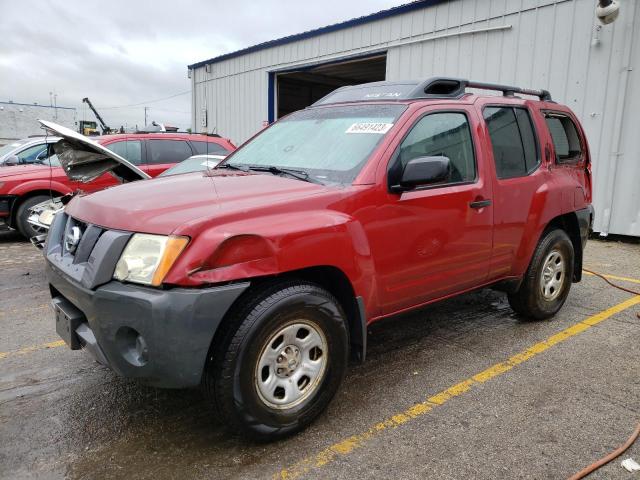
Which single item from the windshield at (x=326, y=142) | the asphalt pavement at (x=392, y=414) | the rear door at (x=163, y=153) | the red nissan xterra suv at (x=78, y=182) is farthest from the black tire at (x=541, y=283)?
the rear door at (x=163, y=153)

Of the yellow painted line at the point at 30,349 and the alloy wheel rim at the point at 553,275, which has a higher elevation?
the alloy wheel rim at the point at 553,275

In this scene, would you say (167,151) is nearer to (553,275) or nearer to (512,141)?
(512,141)

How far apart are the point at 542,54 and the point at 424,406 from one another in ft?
26.9

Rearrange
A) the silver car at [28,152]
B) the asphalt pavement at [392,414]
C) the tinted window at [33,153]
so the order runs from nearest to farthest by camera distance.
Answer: the asphalt pavement at [392,414], the silver car at [28,152], the tinted window at [33,153]

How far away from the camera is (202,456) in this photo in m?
2.55

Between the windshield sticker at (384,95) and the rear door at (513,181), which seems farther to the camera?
the rear door at (513,181)

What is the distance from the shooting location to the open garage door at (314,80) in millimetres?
15657

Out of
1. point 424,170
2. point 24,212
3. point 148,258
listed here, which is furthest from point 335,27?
point 148,258

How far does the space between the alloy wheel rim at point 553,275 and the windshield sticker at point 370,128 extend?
2128 millimetres

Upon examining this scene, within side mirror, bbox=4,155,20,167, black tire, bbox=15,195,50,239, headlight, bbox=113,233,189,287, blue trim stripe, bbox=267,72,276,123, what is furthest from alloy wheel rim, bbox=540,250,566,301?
blue trim stripe, bbox=267,72,276,123

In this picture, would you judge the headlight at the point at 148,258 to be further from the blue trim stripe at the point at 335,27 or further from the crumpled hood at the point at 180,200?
the blue trim stripe at the point at 335,27

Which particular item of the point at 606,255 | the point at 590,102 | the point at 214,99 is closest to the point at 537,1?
the point at 590,102

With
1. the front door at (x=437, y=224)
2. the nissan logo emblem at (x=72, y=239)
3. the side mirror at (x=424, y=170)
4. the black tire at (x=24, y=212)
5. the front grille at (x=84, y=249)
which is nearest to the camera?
the front grille at (x=84, y=249)

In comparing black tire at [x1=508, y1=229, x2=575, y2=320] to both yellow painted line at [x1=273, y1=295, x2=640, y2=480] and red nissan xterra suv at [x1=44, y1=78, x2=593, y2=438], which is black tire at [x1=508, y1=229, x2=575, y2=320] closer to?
red nissan xterra suv at [x1=44, y1=78, x2=593, y2=438]
